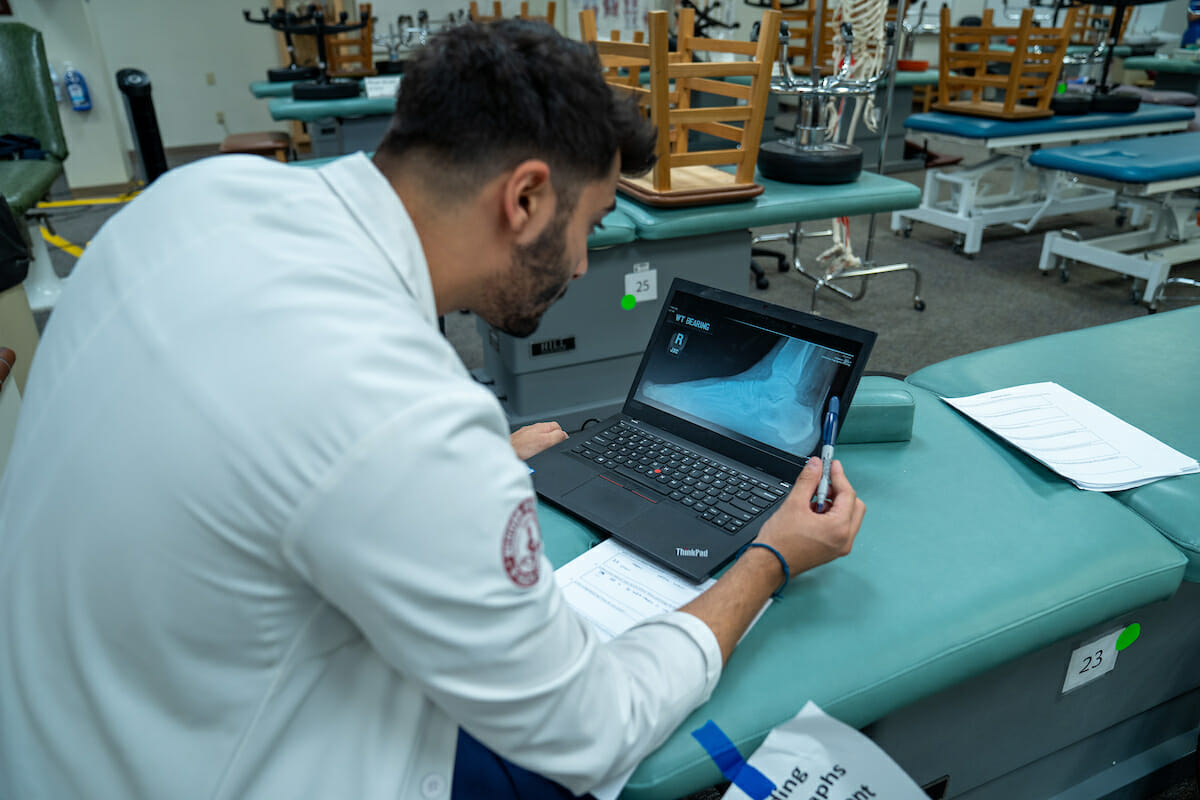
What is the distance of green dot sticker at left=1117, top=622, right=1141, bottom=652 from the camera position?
1.01 m

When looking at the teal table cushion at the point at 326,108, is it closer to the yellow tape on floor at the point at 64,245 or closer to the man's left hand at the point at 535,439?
the yellow tape on floor at the point at 64,245

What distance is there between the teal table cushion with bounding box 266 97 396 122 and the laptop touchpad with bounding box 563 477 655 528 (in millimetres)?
2574

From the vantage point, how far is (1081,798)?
46.1 inches

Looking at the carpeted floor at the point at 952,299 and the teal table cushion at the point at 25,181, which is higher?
the teal table cushion at the point at 25,181

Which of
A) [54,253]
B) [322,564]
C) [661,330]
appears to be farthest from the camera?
[54,253]

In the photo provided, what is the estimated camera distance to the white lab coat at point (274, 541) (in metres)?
0.49

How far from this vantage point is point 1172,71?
5.64 metres

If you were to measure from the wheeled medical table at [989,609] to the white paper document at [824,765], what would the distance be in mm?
15

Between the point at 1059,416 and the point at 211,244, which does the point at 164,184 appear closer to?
the point at 211,244

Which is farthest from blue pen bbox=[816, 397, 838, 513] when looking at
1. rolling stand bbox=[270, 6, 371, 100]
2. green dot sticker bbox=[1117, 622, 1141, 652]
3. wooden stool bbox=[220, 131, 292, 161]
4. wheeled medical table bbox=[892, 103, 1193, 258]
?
wooden stool bbox=[220, 131, 292, 161]

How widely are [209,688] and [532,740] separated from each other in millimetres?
233

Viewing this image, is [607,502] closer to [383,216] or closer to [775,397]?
[775,397]

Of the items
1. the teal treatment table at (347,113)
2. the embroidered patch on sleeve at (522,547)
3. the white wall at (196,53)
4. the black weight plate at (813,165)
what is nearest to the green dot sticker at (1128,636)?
the embroidered patch on sleeve at (522,547)

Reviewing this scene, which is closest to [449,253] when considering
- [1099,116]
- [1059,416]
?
[1059,416]
